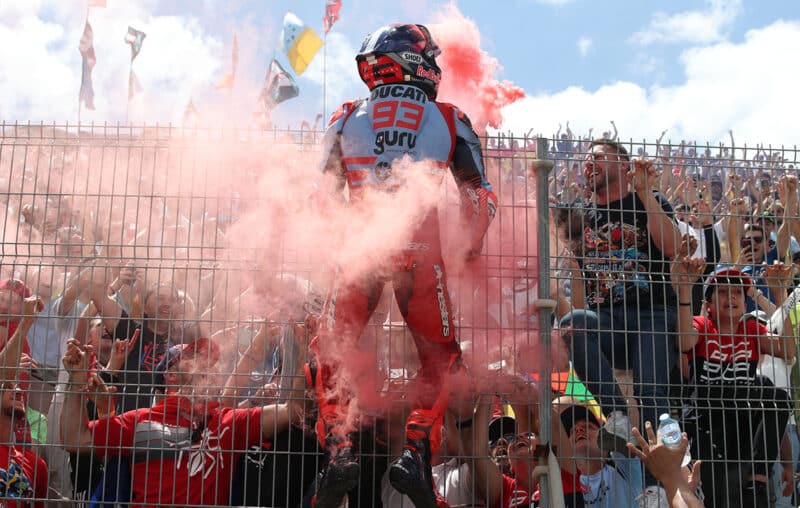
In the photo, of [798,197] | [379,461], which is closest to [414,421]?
[379,461]

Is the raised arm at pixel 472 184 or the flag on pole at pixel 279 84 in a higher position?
the flag on pole at pixel 279 84

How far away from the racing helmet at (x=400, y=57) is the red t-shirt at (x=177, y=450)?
2.20 metres

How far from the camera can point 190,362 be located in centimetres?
538

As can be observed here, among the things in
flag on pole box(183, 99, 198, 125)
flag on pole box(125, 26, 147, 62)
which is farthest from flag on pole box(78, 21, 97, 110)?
flag on pole box(183, 99, 198, 125)

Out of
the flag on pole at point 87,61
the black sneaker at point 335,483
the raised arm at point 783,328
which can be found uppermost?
the flag on pole at point 87,61

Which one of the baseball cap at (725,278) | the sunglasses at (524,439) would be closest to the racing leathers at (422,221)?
the sunglasses at (524,439)

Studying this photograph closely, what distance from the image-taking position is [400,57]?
540 centimetres

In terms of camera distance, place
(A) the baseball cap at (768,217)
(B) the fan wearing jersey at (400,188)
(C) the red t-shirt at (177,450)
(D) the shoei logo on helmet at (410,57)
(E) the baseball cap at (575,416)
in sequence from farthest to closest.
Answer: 1. (A) the baseball cap at (768,217)
2. (E) the baseball cap at (575,416)
3. (D) the shoei logo on helmet at (410,57)
4. (C) the red t-shirt at (177,450)
5. (B) the fan wearing jersey at (400,188)

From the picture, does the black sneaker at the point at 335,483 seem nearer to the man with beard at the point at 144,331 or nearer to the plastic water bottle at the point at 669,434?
the man with beard at the point at 144,331

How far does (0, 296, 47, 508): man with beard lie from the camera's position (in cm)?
535

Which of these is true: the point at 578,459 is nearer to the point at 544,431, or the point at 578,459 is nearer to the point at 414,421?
the point at 544,431

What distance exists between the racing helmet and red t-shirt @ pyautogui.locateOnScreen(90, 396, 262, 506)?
2.20 metres

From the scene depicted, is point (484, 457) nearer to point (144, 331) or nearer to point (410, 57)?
point (144, 331)

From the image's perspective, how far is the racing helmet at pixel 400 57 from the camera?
542 cm
